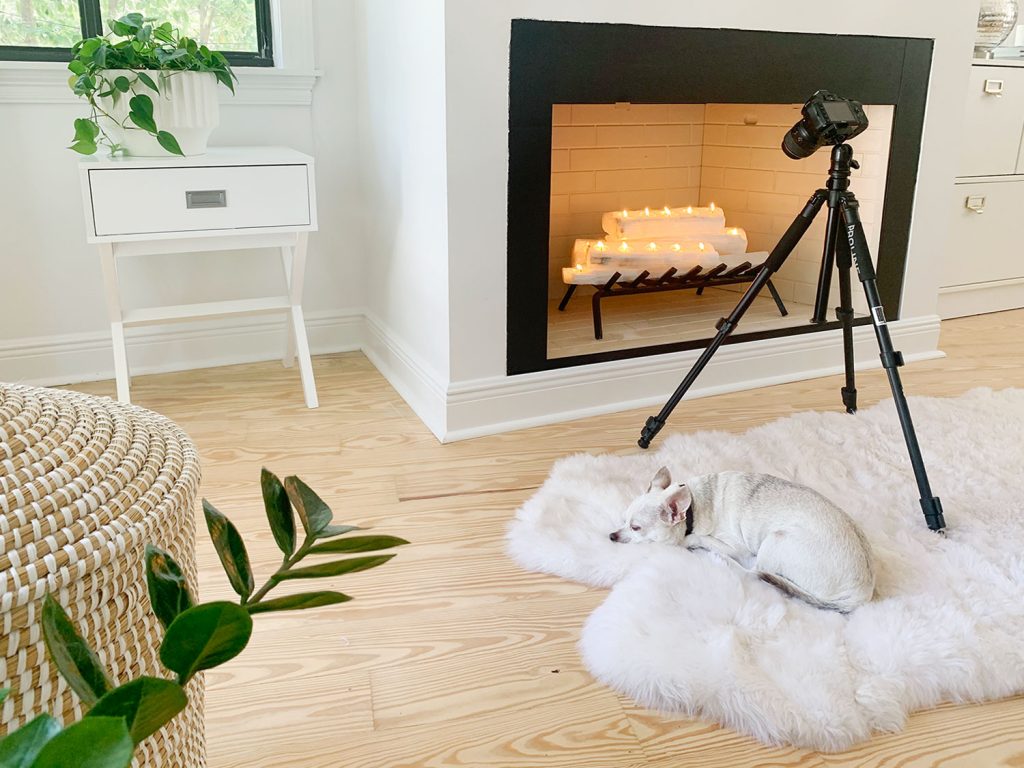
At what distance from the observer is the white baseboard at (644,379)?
2.12 m

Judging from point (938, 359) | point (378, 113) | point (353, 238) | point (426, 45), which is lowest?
point (938, 359)

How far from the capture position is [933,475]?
1852 millimetres

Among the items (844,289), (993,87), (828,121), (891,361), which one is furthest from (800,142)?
(993,87)

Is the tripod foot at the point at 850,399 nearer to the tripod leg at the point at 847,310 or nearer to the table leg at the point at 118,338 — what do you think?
the tripod leg at the point at 847,310

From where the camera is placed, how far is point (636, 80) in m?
2.08

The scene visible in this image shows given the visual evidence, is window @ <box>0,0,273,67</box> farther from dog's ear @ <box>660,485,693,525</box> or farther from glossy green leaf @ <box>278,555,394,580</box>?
glossy green leaf @ <box>278,555,394,580</box>

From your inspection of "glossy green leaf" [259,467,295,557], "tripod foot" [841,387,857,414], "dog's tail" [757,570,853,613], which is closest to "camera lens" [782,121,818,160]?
"tripod foot" [841,387,857,414]

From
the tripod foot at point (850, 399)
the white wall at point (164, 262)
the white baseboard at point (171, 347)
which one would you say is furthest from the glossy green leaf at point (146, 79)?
the tripod foot at point (850, 399)

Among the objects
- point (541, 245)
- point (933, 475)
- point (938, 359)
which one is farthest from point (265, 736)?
point (938, 359)

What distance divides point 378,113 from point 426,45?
473 millimetres

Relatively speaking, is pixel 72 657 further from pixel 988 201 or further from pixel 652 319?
pixel 988 201

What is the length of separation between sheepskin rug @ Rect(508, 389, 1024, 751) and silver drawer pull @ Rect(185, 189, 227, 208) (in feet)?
3.42

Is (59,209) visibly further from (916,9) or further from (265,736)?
(916,9)

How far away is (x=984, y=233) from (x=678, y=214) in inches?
49.3
